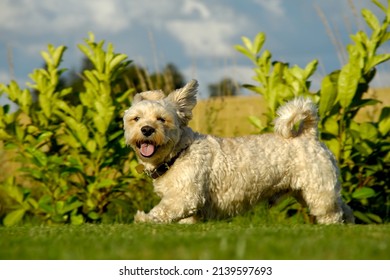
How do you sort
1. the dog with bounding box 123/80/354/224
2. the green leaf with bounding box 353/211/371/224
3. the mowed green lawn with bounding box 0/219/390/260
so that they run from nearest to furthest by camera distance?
the mowed green lawn with bounding box 0/219/390/260 < the dog with bounding box 123/80/354/224 < the green leaf with bounding box 353/211/371/224

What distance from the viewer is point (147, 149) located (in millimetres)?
6777

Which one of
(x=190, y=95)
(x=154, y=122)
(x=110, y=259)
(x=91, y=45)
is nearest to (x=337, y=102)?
(x=190, y=95)

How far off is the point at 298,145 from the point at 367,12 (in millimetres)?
3082

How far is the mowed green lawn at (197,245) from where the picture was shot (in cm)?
406

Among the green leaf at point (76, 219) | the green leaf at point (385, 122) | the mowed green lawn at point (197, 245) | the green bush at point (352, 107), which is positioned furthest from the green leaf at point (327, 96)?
the green leaf at point (76, 219)

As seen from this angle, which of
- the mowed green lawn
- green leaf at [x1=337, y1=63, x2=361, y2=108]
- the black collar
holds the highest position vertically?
green leaf at [x1=337, y1=63, x2=361, y2=108]

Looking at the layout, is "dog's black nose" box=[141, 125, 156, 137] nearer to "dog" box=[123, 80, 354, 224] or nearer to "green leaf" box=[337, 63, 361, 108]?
"dog" box=[123, 80, 354, 224]

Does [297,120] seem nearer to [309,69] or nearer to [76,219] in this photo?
[309,69]

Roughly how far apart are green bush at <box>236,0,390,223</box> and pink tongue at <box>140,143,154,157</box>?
2.77 metres

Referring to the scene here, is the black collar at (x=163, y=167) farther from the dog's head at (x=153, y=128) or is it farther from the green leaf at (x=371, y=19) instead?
the green leaf at (x=371, y=19)

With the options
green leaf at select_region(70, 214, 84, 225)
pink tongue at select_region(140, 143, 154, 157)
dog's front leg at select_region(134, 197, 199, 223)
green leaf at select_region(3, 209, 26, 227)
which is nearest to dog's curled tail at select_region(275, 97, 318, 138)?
dog's front leg at select_region(134, 197, 199, 223)

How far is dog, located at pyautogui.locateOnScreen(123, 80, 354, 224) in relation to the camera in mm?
6742

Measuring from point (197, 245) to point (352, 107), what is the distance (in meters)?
5.15

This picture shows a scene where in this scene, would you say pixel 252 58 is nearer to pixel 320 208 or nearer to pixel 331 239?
pixel 320 208
